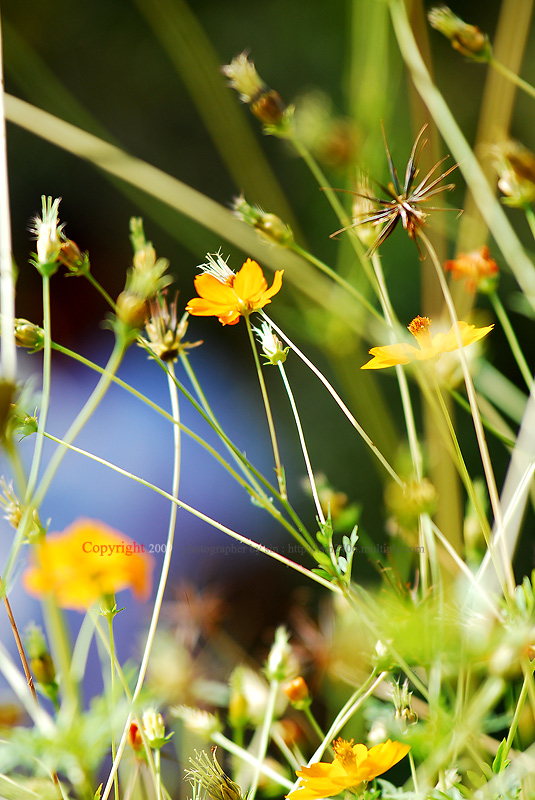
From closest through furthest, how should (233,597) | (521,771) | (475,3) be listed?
(521,771) → (233,597) → (475,3)

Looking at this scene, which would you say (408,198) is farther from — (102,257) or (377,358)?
(102,257)

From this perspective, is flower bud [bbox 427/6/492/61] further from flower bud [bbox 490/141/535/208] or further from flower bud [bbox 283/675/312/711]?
flower bud [bbox 283/675/312/711]

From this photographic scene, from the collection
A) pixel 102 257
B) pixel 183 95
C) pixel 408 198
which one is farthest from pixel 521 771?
pixel 183 95

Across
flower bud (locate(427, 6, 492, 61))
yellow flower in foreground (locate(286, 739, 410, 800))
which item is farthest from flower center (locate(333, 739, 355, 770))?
flower bud (locate(427, 6, 492, 61))

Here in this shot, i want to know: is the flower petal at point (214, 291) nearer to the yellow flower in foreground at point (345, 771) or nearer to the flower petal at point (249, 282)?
the flower petal at point (249, 282)

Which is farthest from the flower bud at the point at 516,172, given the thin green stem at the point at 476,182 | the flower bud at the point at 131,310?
the flower bud at the point at 131,310
